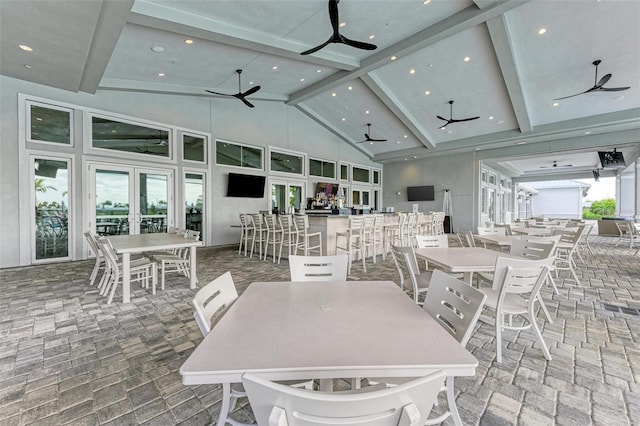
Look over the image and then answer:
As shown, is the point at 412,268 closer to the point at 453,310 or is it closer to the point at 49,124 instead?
the point at 453,310

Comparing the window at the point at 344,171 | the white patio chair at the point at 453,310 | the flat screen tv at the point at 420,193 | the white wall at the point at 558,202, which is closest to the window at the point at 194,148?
the window at the point at 344,171

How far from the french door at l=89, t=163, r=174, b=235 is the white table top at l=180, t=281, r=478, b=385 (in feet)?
22.1

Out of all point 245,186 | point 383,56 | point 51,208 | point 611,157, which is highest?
point 383,56

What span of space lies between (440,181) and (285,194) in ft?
24.3

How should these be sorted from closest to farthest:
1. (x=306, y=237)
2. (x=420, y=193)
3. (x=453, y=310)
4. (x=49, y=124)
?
(x=453, y=310)
(x=306, y=237)
(x=49, y=124)
(x=420, y=193)

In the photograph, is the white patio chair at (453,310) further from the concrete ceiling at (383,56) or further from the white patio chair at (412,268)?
the concrete ceiling at (383,56)

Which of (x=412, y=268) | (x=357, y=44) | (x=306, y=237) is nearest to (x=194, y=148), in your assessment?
(x=306, y=237)

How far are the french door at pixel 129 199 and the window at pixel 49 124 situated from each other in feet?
2.47

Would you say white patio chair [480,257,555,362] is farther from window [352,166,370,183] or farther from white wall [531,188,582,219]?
white wall [531,188,582,219]

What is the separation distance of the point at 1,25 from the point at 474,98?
10007 mm

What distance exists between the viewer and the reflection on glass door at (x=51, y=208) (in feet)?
18.5

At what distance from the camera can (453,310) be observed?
1.47 metres

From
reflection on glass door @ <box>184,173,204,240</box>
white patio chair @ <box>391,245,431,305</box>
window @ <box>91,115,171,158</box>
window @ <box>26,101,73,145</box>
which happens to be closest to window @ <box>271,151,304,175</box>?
reflection on glass door @ <box>184,173,204,240</box>

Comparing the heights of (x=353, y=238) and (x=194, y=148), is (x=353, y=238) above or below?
below
